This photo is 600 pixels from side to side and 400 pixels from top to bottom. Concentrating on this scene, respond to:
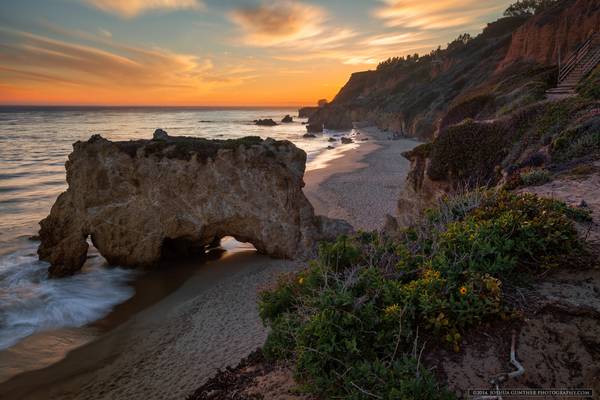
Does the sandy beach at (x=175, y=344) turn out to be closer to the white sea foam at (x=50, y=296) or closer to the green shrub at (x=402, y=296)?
the white sea foam at (x=50, y=296)

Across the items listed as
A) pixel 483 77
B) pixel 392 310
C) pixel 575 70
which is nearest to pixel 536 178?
pixel 392 310

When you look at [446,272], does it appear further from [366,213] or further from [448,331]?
[366,213]

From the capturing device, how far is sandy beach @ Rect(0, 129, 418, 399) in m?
8.94

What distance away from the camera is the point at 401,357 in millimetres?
4367

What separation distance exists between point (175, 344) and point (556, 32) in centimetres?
4621

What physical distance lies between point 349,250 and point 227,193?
10814mm

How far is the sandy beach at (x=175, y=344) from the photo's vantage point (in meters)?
8.94

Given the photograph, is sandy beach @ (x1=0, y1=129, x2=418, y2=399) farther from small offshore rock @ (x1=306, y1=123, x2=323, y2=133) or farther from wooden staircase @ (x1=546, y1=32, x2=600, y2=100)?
small offshore rock @ (x1=306, y1=123, x2=323, y2=133)

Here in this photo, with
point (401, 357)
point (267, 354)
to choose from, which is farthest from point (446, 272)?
point (267, 354)

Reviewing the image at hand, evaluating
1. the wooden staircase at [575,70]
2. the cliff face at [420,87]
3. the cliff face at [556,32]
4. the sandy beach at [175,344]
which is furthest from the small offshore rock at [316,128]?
the sandy beach at [175,344]

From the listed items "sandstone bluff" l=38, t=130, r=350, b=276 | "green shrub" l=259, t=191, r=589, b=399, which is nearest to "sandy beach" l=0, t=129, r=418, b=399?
"sandstone bluff" l=38, t=130, r=350, b=276

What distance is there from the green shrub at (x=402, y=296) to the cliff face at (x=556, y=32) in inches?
1408

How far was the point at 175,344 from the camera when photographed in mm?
10438

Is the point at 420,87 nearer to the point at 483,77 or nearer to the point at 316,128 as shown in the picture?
the point at 316,128
